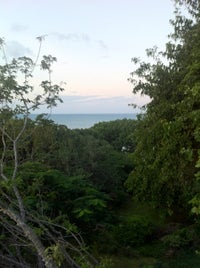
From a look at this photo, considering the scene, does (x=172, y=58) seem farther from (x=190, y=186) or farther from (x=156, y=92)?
(x=190, y=186)

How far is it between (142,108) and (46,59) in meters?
5.23

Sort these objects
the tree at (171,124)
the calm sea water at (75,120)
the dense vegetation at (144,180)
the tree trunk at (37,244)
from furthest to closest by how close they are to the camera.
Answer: the calm sea water at (75,120), the tree at (171,124), the dense vegetation at (144,180), the tree trunk at (37,244)

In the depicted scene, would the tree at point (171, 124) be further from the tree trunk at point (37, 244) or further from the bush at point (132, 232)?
the tree trunk at point (37, 244)

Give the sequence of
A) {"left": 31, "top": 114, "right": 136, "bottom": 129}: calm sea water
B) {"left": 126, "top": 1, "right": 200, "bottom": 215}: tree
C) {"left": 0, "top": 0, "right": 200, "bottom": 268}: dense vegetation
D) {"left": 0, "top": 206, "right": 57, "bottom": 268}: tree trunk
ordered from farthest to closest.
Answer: {"left": 31, "top": 114, "right": 136, "bottom": 129}: calm sea water
{"left": 126, "top": 1, "right": 200, "bottom": 215}: tree
{"left": 0, "top": 0, "right": 200, "bottom": 268}: dense vegetation
{"left": 0, "top": 206, "right": 57, "bottom": 268}: tree trunk

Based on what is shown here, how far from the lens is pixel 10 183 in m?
5.27

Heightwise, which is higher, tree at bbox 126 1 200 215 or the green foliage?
tree at bbox 126 1 200 215

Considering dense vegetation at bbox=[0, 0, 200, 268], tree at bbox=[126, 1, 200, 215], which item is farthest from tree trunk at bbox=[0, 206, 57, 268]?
tree at bbox=[126, 1, 200, 215]

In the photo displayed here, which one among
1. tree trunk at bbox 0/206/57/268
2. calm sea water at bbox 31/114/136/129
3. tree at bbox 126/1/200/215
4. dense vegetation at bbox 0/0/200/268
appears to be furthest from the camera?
calm sea water at bbox 31/114/136/129

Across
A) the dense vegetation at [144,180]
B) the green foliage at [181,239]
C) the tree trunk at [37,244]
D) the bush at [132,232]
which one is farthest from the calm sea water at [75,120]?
the green foliage at [181,239]

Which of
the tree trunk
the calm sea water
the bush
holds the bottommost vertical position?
the bush

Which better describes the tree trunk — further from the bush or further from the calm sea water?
the bush

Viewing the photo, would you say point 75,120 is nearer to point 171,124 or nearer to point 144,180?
point 144,180

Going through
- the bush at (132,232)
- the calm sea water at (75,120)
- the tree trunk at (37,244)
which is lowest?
the bush at (132,232)

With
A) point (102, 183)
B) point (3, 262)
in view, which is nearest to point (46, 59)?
point (3, 262)
